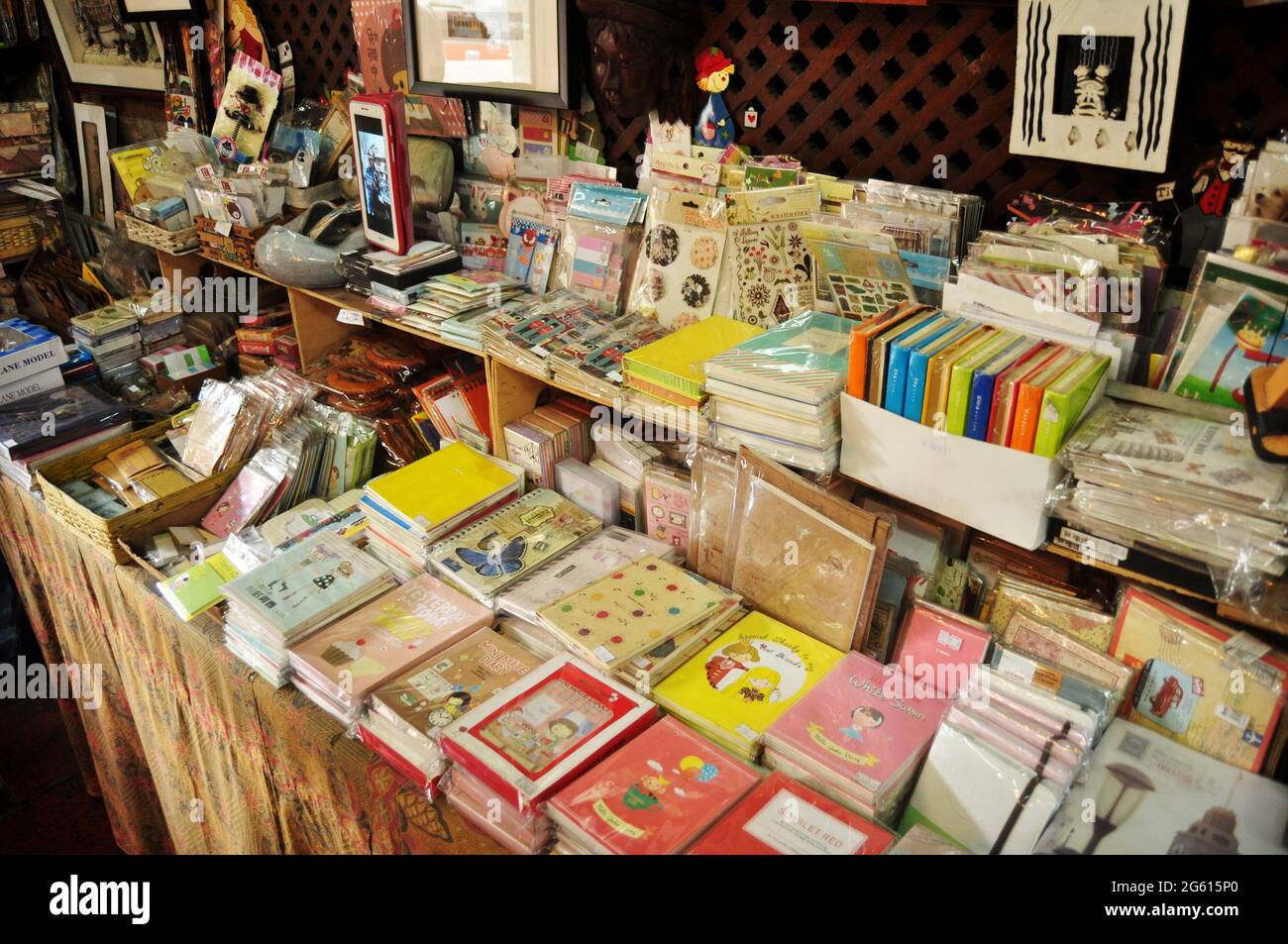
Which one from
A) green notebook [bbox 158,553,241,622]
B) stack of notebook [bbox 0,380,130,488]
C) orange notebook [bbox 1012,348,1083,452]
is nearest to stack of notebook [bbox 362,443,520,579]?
green notebook [bbox 158,553,241,622]

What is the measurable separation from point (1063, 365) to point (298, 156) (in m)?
2.67

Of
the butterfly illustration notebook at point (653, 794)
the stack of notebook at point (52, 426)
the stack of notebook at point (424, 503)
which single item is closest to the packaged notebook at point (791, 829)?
the butterfly illustration notebook at point (653, 794)

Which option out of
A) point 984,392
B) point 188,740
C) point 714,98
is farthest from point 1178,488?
point 188,740

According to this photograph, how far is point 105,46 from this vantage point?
3914mm

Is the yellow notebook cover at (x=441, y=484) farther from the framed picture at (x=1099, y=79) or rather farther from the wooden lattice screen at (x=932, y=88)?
the framed picture at (x=1099, y=79)

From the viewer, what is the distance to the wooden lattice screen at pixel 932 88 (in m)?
1.46

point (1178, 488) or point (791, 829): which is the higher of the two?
point (1178, 488)

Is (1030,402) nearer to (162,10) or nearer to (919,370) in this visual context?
(919,370)

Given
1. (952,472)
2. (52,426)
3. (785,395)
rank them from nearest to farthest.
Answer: (952,472) < (785,395) < (52,426)

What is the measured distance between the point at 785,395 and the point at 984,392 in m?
0.36
